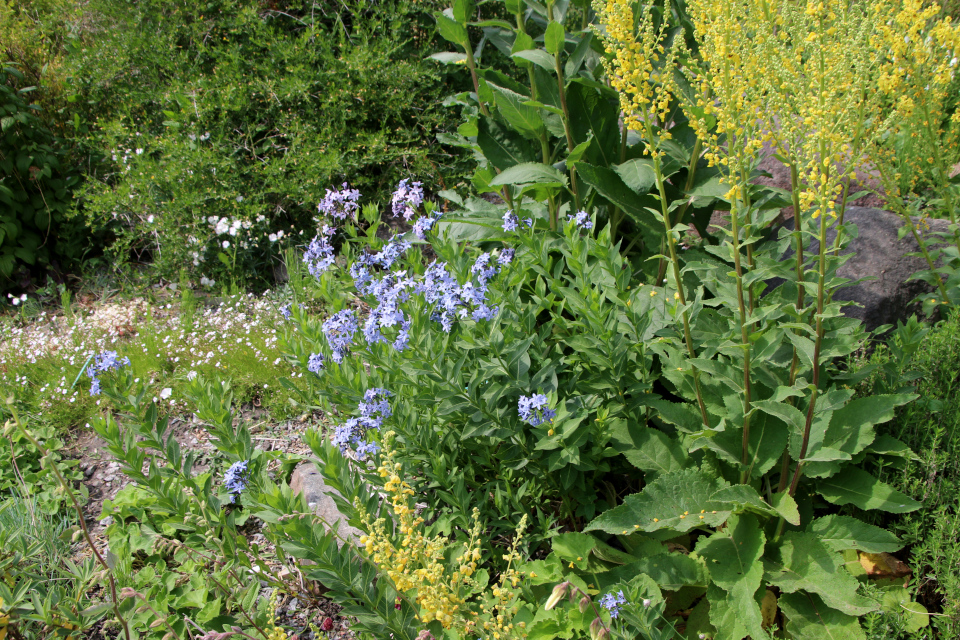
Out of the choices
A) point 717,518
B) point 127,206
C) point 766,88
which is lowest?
point 717,518

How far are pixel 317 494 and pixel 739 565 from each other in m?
1.77

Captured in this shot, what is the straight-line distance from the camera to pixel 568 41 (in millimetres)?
3342

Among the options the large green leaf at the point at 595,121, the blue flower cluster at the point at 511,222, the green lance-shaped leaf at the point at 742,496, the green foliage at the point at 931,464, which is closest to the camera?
the green foliage at the point at 931,464

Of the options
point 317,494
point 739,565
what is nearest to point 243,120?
point 317,494

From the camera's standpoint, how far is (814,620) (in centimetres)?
213

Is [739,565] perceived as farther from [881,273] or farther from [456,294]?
[881,273]

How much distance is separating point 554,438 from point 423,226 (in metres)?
1.04

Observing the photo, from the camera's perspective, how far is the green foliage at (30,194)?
5.44m

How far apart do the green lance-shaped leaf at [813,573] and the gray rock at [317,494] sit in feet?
5.38

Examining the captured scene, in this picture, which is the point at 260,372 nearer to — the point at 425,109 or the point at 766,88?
the point at 425,109

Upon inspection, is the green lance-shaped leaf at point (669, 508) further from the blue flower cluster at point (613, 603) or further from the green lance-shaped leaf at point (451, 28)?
the green lance-shaped leaf at point (451, 28)

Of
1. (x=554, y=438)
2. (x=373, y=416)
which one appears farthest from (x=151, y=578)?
(x=554, y=438)

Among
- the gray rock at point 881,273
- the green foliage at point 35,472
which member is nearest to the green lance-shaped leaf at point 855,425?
the gray rock at point 881,273

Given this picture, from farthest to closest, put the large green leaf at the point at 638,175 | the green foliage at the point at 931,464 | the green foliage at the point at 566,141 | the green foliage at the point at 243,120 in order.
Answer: the green foliage at the point at 243,120, the green foliage at the point at 566,141, the large green leaf at the point at 638,175, the green foliage at the point at 931,464
